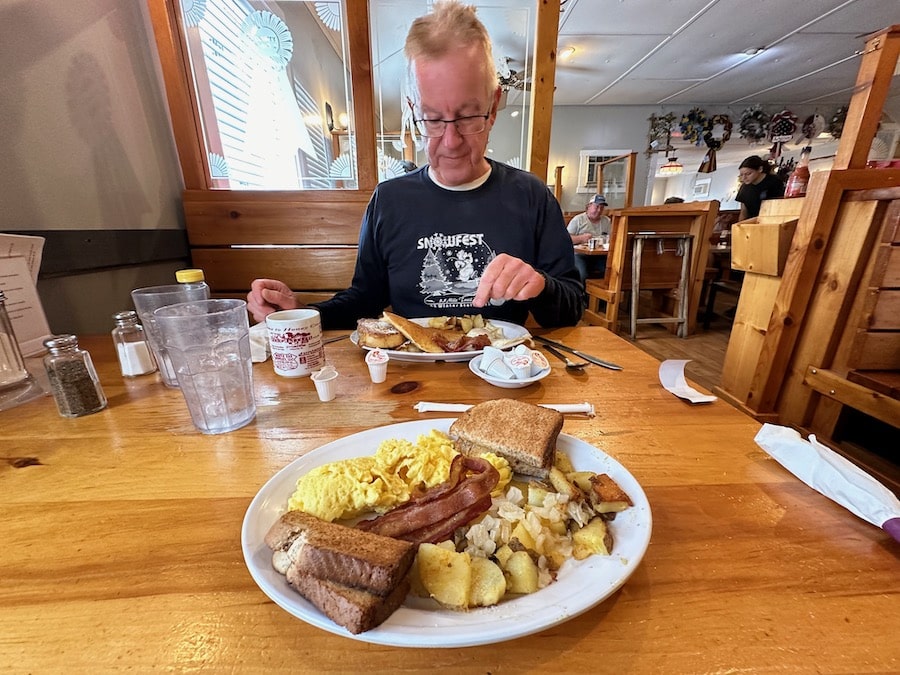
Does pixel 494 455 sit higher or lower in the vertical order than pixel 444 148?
lower

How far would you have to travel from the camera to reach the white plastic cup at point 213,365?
732 millimetres

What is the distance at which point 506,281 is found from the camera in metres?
1.06

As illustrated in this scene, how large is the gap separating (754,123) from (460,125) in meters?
9.58

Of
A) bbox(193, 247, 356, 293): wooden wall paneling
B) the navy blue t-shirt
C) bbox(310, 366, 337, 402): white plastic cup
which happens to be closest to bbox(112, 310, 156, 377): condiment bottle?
bbox(310, 366, 337, 402): white plastic cup

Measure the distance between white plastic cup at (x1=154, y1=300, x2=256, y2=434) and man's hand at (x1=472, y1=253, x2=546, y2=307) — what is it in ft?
1.88

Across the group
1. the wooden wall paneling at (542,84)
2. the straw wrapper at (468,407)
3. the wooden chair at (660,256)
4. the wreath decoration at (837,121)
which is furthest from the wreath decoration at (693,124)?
the straw wrapper at (468,407)

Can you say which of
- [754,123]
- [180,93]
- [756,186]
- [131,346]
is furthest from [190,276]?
[754,123]

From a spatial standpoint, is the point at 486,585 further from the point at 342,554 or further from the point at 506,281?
the point at 506,281

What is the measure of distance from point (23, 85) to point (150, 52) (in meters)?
0.91

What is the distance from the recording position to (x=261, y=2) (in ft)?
6.85

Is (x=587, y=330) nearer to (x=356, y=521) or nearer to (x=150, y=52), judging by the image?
(x=356, y=521)

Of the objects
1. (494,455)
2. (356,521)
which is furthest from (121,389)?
(494,455)

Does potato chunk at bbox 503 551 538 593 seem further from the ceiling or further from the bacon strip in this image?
the ceiling

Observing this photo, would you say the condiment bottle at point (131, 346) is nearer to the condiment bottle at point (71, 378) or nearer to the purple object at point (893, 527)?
the condiment bottle at point (71, 378)
